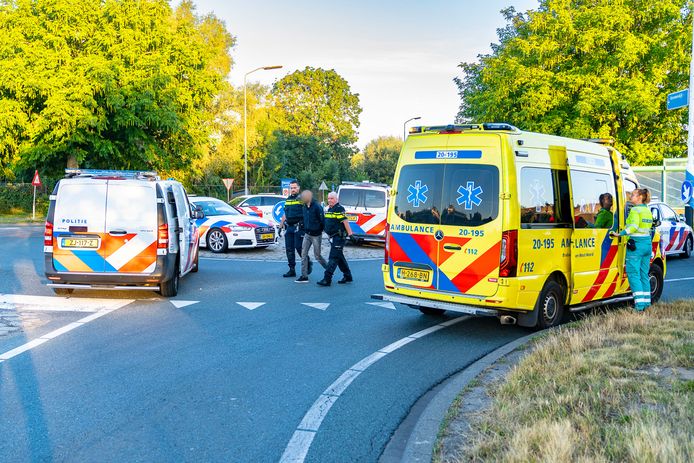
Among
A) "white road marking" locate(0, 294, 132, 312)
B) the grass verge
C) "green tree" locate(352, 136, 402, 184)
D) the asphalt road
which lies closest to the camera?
the grass verge

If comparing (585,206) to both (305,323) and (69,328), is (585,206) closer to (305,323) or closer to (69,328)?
(305,323)

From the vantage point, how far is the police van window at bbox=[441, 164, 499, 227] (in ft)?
26.7

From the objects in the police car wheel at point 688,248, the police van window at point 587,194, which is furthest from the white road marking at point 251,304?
the police car wheel at point 688,248

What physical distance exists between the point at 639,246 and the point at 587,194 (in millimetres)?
1136

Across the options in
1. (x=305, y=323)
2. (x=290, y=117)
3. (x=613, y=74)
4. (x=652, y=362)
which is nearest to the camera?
(x=652, y=362)

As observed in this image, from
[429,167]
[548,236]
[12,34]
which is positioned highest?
[12,34]

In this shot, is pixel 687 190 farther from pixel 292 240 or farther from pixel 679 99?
pixel 292 240

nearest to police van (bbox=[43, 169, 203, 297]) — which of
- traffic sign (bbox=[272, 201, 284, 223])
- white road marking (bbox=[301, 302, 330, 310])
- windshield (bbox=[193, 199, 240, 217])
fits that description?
white road marking (bbox=[301, 302, 330, 310])

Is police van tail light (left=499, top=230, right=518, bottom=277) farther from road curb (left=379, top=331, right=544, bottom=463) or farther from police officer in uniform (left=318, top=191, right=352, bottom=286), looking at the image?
police officer in uniform (left=318, top=191, right=352, bottom=286)

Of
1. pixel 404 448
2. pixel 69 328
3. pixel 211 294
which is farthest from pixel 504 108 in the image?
pixel 404 448

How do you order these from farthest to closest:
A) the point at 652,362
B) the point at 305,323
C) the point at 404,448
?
the point at 305,323
the point at 652,362
the point at 404,448

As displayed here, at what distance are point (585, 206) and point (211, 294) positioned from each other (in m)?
6.15

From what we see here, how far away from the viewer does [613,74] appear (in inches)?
1250

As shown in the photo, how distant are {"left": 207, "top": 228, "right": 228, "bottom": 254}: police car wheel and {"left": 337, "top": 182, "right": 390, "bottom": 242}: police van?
4051 millimetres
